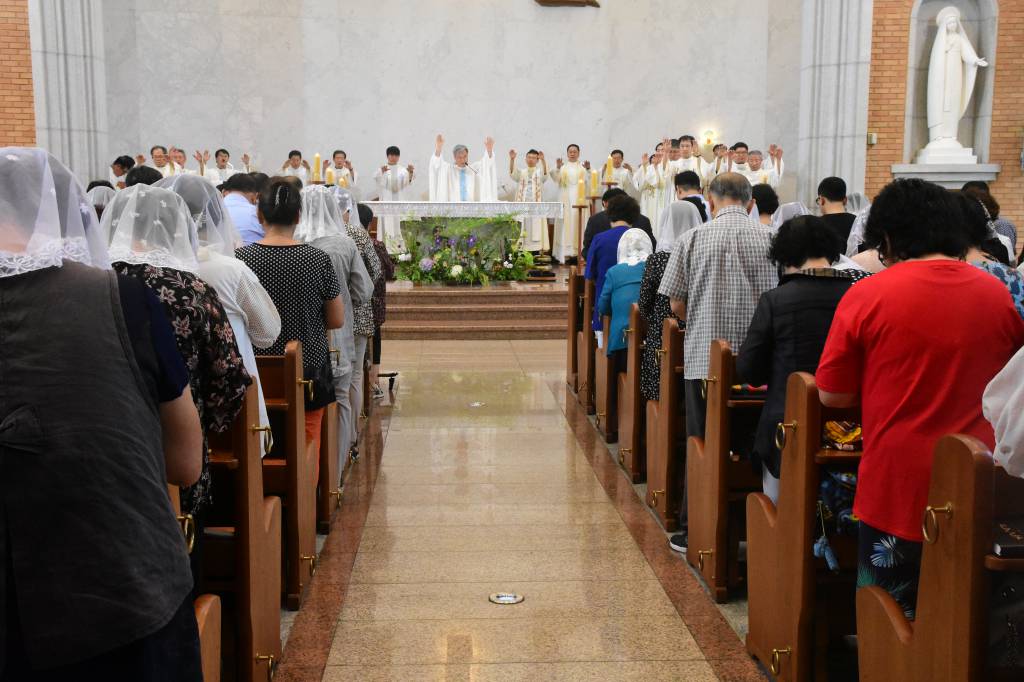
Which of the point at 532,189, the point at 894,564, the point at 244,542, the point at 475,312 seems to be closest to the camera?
the point at 894,564

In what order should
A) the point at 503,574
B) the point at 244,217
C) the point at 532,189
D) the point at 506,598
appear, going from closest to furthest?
→ the point at 506,598, the point at 503,574, the point at 244,217, the point at 532,189

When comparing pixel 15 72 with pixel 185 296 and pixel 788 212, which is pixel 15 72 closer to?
pixel 788 212

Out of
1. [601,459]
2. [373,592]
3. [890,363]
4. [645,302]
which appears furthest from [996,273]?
[601,459]

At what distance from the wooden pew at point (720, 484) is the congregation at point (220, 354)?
0.13 meters

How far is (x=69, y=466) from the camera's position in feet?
5.96

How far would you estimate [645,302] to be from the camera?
561 cm

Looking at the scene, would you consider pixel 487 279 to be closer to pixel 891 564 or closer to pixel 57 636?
pixel 891 564

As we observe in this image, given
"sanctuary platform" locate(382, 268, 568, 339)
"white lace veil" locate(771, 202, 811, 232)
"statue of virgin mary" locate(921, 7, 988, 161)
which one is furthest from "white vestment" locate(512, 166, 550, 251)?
"white lace veil" locate(771, 202, 811, 232)

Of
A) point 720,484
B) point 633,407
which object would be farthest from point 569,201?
point 720,484

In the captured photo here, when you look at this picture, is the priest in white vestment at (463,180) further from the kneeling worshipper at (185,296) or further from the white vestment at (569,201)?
the kneeling worshipper at (185,296)

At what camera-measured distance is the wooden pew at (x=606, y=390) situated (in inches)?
270

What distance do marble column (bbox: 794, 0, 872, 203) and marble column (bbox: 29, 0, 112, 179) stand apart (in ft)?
31.6

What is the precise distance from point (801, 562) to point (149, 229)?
2150mm

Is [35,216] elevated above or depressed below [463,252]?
above
